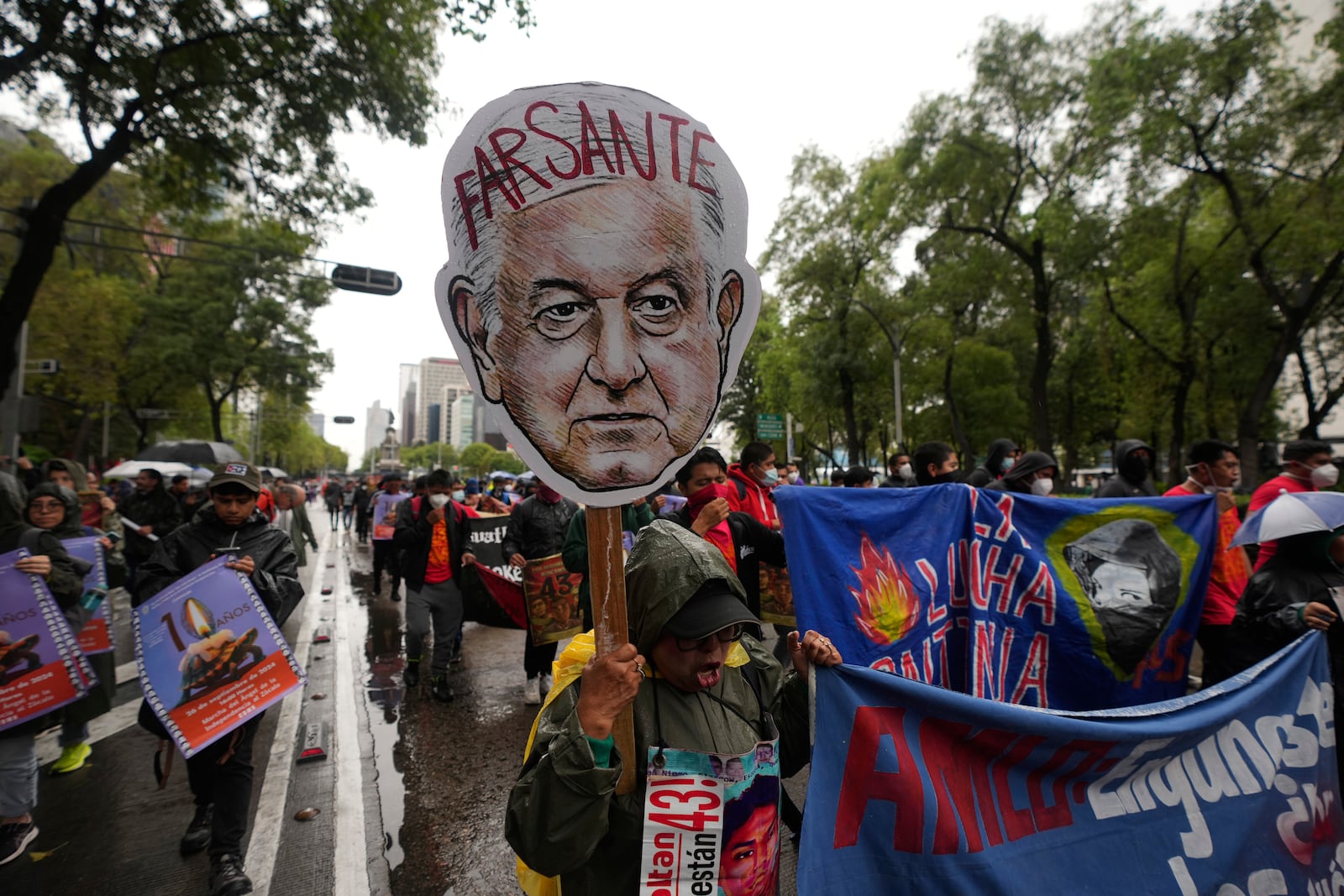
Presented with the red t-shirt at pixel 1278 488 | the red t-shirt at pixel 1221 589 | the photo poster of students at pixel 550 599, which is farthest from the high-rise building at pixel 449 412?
the red t-shirt at pixel 1221 589

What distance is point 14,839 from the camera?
133 inches

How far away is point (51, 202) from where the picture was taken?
30.3 feet

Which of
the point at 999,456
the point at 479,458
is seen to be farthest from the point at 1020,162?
the point at 479,458

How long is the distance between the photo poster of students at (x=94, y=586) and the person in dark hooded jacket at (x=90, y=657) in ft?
0.27

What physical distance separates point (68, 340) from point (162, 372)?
767 cm

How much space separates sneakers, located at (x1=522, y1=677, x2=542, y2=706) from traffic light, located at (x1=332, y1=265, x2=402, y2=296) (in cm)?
732

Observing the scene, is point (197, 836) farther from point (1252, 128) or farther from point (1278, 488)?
point (1252, 128)

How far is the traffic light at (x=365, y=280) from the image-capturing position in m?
10.3

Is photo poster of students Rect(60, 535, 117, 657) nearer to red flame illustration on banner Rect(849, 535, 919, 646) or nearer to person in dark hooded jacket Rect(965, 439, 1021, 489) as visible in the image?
red flame illustration on banner Rect(849, 535, 919, 646)

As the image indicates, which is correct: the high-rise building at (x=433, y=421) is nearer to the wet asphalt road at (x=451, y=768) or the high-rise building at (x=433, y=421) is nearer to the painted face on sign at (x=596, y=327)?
the wet asphalt road at (x=451, y=768)

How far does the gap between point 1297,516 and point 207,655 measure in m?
5.08

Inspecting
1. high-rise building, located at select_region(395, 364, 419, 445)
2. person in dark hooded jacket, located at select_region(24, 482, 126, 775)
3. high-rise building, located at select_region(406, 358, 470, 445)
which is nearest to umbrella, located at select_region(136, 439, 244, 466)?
person in dark hooded jacket, located at select_region(24, 482, 126, 775)

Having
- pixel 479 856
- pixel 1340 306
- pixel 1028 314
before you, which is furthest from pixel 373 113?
pixel 1340 306

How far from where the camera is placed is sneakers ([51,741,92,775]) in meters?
4.32
